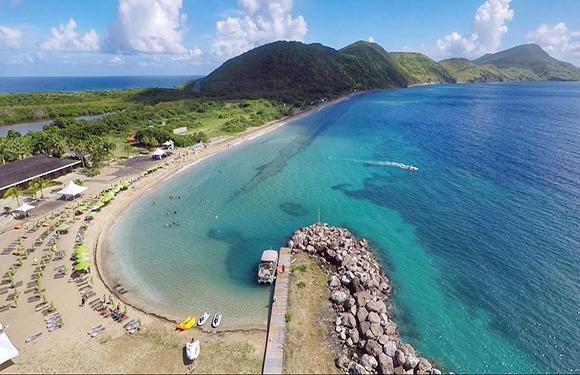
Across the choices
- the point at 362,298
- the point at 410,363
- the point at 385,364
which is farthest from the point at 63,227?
the point at 410,363

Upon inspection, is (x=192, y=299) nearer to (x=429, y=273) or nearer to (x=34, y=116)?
(x=429, y=273)

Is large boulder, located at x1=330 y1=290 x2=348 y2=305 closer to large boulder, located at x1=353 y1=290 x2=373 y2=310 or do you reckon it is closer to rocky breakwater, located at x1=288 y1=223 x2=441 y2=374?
rocky breakwater, located at x1=288 y1=223 x2=441 y2=374

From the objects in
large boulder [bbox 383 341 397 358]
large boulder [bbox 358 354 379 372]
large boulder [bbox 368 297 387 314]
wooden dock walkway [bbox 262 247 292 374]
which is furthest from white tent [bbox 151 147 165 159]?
large boulder [bbox 383 341 397 358]

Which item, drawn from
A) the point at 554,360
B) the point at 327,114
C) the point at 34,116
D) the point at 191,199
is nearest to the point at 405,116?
the point at 327,114

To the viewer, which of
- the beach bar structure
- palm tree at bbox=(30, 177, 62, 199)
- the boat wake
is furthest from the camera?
the boat wake

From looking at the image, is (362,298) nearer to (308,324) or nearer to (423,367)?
(308,324)
